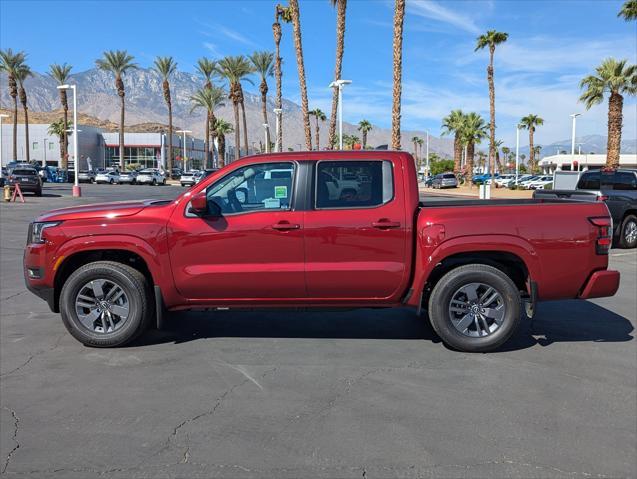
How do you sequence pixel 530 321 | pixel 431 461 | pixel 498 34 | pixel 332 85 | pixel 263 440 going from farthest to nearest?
pixel 498 34 → pixel 332 85 → pixel 530 321 → pixel 263 440 → pixel 431 461

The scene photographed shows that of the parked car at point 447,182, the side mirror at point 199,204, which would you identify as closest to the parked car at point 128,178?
the parked car at point 447,182

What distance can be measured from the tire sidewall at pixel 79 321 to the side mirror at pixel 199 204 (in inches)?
38.1

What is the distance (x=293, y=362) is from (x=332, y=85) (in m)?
30.1

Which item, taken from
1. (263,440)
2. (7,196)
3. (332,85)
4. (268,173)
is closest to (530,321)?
(268,173)

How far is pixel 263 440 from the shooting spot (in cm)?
391

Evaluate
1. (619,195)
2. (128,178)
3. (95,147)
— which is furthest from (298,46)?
(95,147)

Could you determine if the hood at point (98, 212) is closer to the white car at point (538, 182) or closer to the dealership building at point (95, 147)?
the white car at point (538, 182)

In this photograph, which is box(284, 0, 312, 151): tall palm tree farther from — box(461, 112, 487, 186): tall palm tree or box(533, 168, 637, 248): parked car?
box(461, 112, 487, 186): tall palm tree

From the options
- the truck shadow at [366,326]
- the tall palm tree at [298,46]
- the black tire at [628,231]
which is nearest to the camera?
the truck shadow at [366,326]

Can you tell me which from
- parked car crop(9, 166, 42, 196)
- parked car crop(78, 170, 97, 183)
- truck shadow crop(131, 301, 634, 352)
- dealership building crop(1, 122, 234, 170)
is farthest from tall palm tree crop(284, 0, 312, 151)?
dealership building crop(1, 122, 234, 170)

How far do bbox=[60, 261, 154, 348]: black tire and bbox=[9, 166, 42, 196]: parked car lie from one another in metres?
32.8

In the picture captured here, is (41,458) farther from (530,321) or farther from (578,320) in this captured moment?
(578,320)

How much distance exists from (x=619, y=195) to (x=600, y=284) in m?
9.40

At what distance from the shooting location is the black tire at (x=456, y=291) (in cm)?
566
